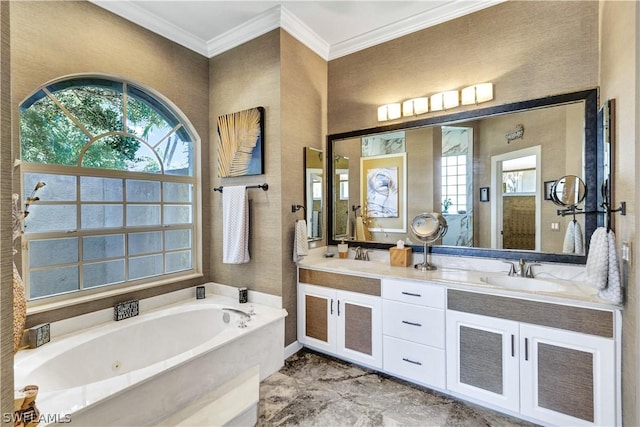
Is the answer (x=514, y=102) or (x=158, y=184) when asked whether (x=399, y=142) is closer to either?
(x=514, y=102)

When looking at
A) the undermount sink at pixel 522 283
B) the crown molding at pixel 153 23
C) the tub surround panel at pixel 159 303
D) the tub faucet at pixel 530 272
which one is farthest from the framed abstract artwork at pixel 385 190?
the crown molding at pixel 153 23

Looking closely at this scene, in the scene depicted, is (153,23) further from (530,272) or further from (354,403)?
(530,272)

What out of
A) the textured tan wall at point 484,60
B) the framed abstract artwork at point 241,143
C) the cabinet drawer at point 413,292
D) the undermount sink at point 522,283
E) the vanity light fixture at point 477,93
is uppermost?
the textured tan wall at point 484,60

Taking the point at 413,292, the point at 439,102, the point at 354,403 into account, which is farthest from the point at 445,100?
the point at 354,403

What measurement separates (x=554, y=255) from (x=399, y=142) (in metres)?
1.55

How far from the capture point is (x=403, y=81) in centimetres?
278

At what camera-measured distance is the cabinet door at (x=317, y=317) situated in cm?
260

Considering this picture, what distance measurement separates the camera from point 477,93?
2.38 m

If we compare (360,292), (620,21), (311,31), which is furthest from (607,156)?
(311,31)

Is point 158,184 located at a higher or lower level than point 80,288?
higher

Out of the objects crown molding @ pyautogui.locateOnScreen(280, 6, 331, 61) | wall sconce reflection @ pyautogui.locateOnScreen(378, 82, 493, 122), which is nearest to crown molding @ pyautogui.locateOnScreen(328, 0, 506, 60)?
crown molding @ pyautogui.locateOnScreen(280, 6, 331, 61)

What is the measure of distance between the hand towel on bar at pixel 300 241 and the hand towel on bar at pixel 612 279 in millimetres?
Answer: 2042

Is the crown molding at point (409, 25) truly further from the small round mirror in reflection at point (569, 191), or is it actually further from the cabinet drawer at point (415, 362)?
the cabinet drawer at point (415, 362)

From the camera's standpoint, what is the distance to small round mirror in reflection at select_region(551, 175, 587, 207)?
200cm
